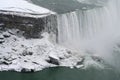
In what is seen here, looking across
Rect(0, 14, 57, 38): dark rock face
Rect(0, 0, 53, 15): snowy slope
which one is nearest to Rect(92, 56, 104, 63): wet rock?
Rect(0, 14, 57, 38): dark rock face

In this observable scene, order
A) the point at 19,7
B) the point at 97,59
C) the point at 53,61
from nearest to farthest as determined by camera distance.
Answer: the point at 53,61 → the point at 97,59 → the point at 19,7

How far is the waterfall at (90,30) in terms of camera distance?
4600 centimetres

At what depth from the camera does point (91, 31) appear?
164 feet

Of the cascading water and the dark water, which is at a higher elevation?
the cascading water

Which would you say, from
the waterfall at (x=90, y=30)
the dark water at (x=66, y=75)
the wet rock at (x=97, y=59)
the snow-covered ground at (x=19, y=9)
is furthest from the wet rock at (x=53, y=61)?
the snow-covered ground at (x=19, y=9)

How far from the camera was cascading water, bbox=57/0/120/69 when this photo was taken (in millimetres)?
45906

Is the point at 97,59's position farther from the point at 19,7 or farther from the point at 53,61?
the point at 19,7

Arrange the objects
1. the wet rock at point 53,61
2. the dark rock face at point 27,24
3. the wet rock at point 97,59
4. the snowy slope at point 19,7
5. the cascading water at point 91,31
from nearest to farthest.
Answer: the wet rock at point 53,61
the dark rock face at point 27,24
the wet rock at point 97,59
the snowy slope at point 19,7
the cascading water at point 91,31

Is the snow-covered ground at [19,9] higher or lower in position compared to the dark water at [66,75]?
higher

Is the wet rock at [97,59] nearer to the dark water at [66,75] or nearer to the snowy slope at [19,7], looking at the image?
the dark water at [66,75]

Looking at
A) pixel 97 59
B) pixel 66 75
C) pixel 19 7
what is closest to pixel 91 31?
pixel 97 59

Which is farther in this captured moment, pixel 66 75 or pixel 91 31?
pixel 91 31

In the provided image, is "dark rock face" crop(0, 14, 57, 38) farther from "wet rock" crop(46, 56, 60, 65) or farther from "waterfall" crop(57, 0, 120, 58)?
"waterfall" crop(57, 0, 120, 58)

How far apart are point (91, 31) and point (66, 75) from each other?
13.6 m
